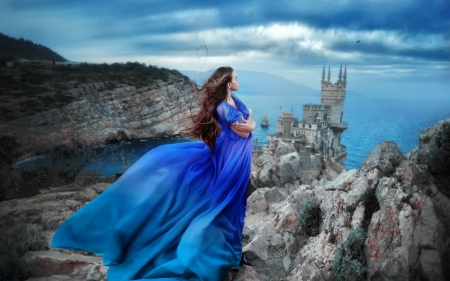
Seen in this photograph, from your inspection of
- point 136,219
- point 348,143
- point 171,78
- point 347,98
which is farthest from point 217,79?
point 347,98

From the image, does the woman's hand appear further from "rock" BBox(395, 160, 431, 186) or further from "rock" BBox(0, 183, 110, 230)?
"rock" BBox(0, 183, 110, 230)

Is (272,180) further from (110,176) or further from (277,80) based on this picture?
(277,80)

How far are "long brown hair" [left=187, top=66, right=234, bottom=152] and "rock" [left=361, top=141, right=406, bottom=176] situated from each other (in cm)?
181

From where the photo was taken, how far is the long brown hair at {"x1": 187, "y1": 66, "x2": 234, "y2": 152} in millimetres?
3104

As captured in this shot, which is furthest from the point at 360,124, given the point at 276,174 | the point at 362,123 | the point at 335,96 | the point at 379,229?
the point at 379,229

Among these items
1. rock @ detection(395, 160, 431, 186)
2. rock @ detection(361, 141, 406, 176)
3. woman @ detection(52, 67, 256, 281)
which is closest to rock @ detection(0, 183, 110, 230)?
woman @ detection(52, 67, 256, 281)

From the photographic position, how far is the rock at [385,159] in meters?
3.36

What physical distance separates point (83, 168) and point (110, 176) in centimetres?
102

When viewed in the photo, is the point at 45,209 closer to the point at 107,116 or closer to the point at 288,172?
the point at 288,172

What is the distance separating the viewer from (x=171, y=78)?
2292 centimetres

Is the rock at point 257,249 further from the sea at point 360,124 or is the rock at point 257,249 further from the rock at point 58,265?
the sea at point 360,124

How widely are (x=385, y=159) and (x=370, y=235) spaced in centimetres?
112

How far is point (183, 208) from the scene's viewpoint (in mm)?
2908

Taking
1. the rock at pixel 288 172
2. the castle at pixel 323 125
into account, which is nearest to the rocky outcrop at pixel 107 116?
the rock at pixel 288 172
